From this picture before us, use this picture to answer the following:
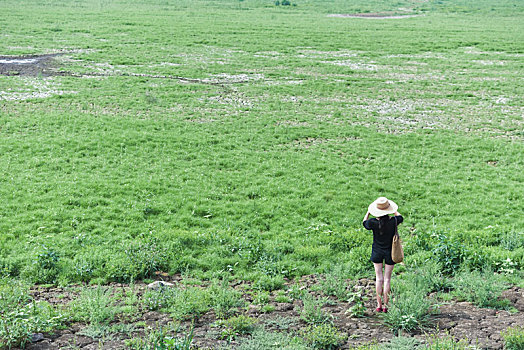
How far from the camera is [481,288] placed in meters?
9.77

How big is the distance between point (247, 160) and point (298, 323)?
31.6 feet

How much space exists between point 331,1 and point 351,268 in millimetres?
89191

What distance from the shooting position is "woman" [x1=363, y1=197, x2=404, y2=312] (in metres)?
9.23

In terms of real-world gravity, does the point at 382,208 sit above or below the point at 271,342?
above

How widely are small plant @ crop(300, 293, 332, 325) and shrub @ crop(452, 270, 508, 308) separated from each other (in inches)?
119

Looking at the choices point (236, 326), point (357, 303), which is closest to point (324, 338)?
point (357, 303)

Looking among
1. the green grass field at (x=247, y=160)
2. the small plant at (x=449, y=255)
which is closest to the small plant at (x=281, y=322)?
the green grass field at (x=247, y=160)

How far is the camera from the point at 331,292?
34.5ft

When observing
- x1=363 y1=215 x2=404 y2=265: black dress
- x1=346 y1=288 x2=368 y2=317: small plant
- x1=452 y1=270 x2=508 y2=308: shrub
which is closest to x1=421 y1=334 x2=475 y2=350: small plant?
x1=346 y1=288 x2=368 y2=317: small plant

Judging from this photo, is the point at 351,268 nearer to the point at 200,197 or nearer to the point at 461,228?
the point at 461,228

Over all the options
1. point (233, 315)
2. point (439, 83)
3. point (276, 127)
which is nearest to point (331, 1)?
point (439, 83)

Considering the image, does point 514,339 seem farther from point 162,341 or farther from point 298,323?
point 162,341

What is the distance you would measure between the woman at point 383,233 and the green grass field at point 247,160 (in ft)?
7.36

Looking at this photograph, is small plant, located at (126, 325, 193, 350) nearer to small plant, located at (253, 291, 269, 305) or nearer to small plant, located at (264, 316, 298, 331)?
small plant, located at (264, 316, 298, 331)
